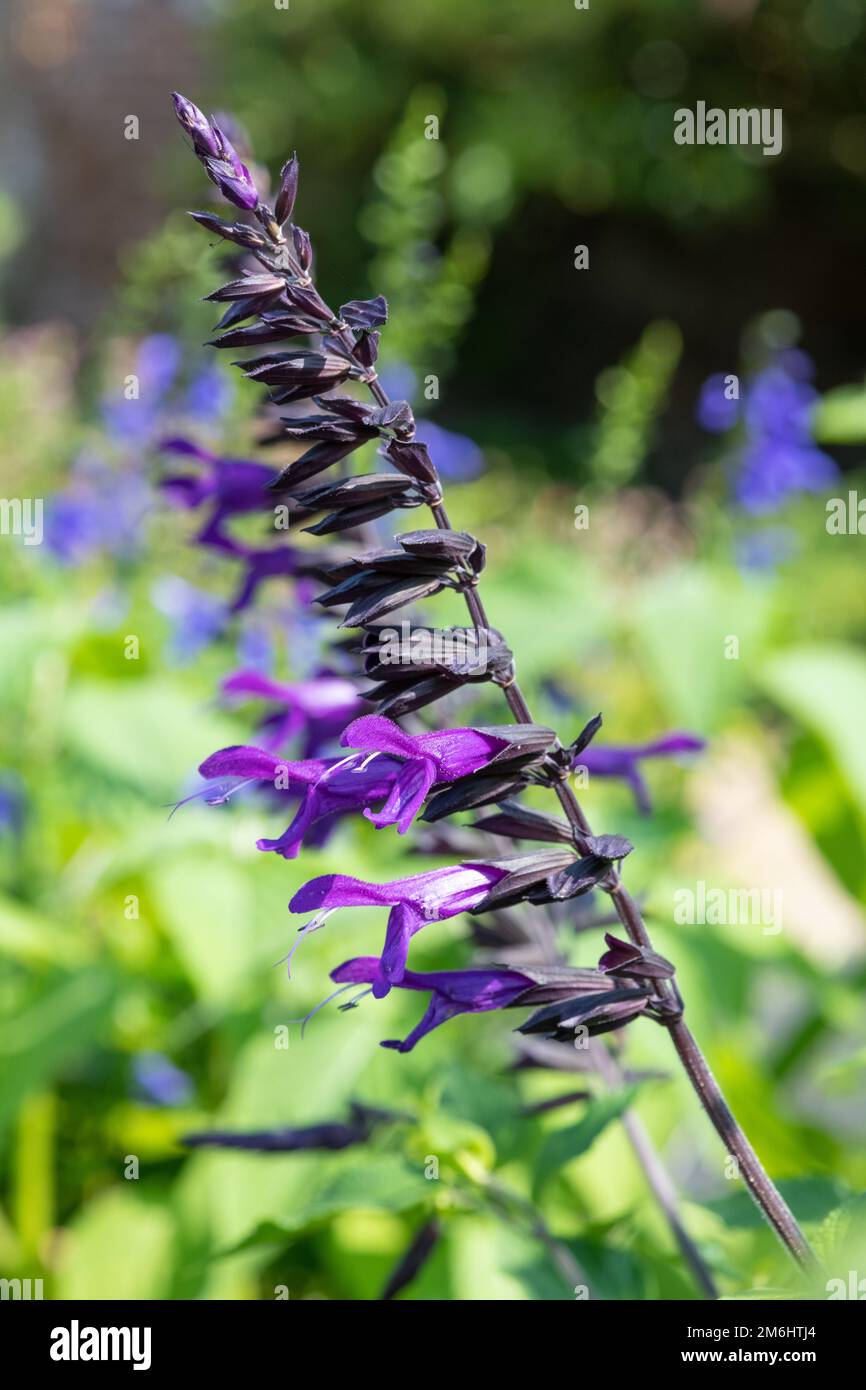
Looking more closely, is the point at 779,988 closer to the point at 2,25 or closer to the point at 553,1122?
the point at 553,1122

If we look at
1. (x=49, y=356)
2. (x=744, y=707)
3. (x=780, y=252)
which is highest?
(x=780, y=252)

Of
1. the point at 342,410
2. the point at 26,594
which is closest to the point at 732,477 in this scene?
the point at 26,594

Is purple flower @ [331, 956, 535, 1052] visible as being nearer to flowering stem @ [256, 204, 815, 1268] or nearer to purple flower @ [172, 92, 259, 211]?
flowering stem @ [256, 204, 815, 1268]

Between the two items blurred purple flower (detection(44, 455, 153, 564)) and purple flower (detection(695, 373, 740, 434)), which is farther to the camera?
purple flower (detection(695, 373, 740, 434))

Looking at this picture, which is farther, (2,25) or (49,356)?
(2,25)

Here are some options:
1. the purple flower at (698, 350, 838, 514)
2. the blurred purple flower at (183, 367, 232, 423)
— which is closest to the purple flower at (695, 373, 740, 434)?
the purple flower at (698, 350, 838, 514)

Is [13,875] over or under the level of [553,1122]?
over

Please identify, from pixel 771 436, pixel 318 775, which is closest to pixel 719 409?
pixel 771 436

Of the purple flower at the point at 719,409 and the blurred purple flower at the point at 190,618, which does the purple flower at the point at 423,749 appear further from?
the purple flower at the point at 719,409
